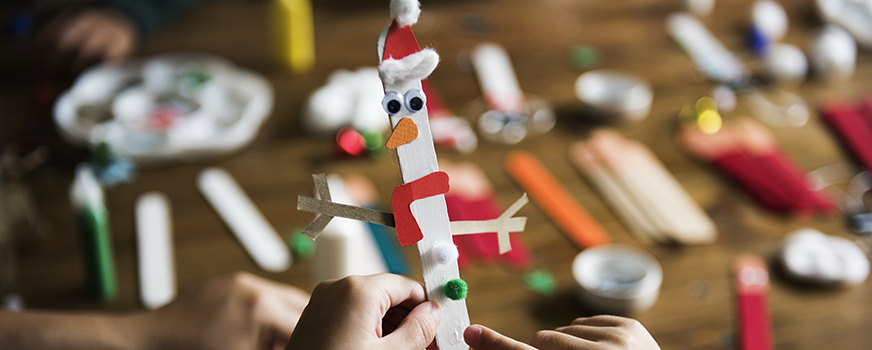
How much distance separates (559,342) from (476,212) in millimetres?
465

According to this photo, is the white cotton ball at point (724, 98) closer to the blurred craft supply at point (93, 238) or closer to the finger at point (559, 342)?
the finger at point (559, 342)

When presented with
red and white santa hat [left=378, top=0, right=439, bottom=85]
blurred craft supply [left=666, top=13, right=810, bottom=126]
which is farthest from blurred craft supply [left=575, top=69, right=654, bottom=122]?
red and white santa hat [left=378, top=0, right=439, bottom=85]

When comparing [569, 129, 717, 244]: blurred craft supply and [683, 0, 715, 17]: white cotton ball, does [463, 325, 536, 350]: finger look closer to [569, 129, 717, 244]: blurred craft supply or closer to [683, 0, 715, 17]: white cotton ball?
[569, 129, 717, 244]: blurred craft supply

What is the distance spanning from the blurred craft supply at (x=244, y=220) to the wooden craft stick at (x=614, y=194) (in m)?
0.49

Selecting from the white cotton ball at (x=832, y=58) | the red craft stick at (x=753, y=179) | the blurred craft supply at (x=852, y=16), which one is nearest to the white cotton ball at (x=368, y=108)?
the red craft stick at (x=753, y=179)

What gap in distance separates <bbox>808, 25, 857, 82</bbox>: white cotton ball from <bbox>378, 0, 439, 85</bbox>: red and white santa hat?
3.86 feet

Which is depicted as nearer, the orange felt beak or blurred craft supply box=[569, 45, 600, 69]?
the orange felt beak

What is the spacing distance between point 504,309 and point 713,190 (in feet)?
1.43

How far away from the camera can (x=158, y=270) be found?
827 millimetres

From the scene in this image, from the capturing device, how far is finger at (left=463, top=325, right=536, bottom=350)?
456mm

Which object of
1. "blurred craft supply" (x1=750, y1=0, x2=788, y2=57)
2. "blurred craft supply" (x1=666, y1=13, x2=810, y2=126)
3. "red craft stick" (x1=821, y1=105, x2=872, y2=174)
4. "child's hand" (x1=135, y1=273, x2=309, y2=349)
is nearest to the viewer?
"child's hand" (x1=135, y1=273, x2=309, y2=349)

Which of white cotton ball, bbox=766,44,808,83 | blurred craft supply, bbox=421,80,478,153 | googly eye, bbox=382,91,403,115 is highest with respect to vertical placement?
white cotton ball, bbox=766,44,808,83

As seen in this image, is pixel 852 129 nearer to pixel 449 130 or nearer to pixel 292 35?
pixel 449 130

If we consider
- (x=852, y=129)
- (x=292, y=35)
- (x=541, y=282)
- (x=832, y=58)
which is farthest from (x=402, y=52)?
(x=832, y=58)
